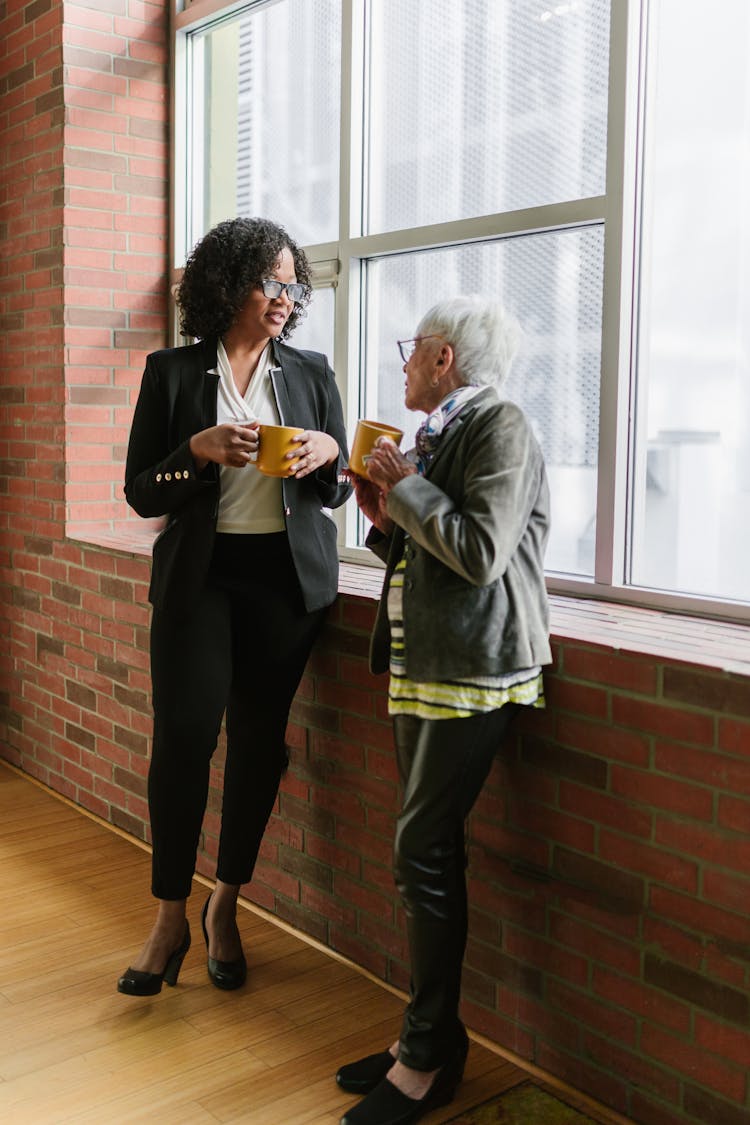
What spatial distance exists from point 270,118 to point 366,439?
1894 millimetres

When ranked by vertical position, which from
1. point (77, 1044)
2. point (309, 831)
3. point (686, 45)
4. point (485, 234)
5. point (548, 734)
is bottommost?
point (77, 1044)

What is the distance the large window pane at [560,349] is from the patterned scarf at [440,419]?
0.64 meters

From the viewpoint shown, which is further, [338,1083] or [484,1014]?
[484,1014]

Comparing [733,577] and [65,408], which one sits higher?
[65,408]

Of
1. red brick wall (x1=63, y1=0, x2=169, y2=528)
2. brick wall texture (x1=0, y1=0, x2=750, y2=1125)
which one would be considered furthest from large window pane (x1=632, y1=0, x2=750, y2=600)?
red brick wall (x1=63, y1=0, x2=169, y2=528)

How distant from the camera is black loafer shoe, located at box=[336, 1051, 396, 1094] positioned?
204 centimetres

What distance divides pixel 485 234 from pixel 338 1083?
1.86 meters

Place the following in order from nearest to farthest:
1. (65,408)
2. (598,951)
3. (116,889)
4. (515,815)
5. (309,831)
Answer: (598,951) → (515,815) → (309,831) → (116,889) → (65,408)

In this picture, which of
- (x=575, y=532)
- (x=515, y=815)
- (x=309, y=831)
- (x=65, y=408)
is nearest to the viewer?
(x=515, y=815)

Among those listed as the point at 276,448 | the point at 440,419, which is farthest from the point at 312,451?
the point at 440,419

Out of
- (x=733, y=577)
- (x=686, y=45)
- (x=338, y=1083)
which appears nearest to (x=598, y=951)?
(x=338, y=1083)

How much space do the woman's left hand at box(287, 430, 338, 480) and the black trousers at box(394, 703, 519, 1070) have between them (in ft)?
1.73

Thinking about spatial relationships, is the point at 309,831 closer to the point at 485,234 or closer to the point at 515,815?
the point at 515,815

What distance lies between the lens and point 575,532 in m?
2.49
